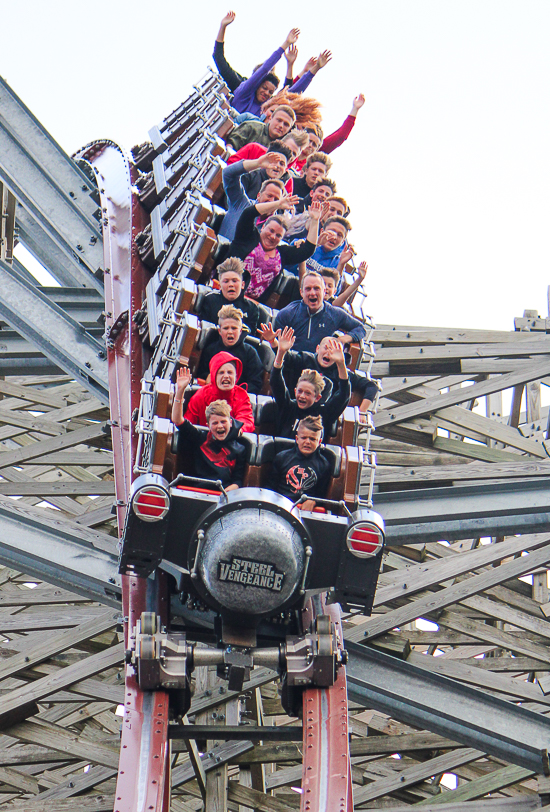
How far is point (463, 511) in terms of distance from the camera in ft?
21.0

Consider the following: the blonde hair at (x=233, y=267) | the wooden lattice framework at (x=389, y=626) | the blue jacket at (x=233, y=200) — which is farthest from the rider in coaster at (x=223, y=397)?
the blue jacket at (x=233, y=200)

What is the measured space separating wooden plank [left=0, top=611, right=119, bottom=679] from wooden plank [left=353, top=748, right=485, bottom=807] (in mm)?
2913

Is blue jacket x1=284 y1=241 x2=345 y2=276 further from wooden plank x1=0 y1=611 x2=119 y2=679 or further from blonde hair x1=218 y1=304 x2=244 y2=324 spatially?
wooden plank x1=0 y1=611 x2=119 y2=679

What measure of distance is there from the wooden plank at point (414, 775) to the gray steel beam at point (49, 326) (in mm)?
4332

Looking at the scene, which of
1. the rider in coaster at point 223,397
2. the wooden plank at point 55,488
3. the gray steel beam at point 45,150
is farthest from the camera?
the wooden plank at point 55,488

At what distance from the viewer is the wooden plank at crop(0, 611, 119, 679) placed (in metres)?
8.46

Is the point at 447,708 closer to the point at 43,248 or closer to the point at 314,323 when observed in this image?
the point at 314,323

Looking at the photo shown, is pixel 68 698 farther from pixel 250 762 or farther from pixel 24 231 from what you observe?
pixel 24 231

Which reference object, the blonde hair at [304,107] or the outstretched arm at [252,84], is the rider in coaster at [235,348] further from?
the outstretched arm at [252,84]

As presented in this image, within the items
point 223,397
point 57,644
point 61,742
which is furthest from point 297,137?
point 61,742

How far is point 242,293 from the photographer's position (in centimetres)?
705

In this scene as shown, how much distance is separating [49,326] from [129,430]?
153 centimetres

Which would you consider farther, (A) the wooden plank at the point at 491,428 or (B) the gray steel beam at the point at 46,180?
(A) the wooden plank at the point at 491,428

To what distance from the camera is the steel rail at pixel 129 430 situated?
4.74 m
